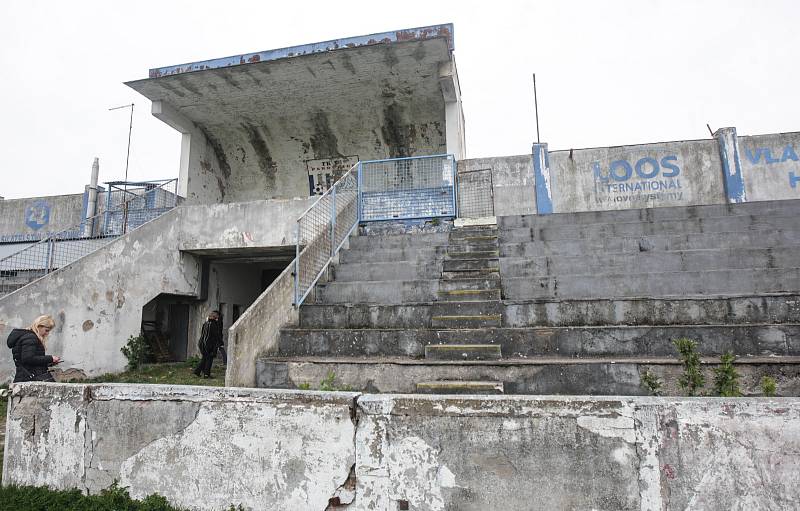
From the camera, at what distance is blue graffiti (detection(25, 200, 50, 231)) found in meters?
16.4

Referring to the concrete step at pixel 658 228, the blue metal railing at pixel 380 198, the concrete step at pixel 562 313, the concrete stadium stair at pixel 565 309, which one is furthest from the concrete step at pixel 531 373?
the concrete step at pixel 658 228

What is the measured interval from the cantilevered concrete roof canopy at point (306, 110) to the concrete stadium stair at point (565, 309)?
5650 mm

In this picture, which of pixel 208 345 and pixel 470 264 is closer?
Result: pixel 470 264

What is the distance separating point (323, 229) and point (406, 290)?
7.76 ft

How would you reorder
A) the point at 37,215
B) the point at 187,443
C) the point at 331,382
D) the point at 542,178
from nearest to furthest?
the point at 187,443, the point at 331,382, the point at 542,178, the point at 37,215

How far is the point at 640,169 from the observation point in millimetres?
11734

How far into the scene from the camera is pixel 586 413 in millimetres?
2611

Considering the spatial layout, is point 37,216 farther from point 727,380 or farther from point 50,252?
point 727,380

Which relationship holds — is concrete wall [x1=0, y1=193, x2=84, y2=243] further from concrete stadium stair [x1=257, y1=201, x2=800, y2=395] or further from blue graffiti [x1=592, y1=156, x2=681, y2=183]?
blue graffiti [x1=592, y1=156, x2=681, y2=183]

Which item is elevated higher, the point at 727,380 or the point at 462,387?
the point at 727,380

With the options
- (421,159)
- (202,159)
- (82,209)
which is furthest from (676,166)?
(82,209)

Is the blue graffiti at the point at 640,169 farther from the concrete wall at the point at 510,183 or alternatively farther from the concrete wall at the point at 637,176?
the concrete wall at the point at 510,183

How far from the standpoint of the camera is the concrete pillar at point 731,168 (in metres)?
11.2

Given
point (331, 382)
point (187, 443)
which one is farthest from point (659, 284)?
point (187, 443)
